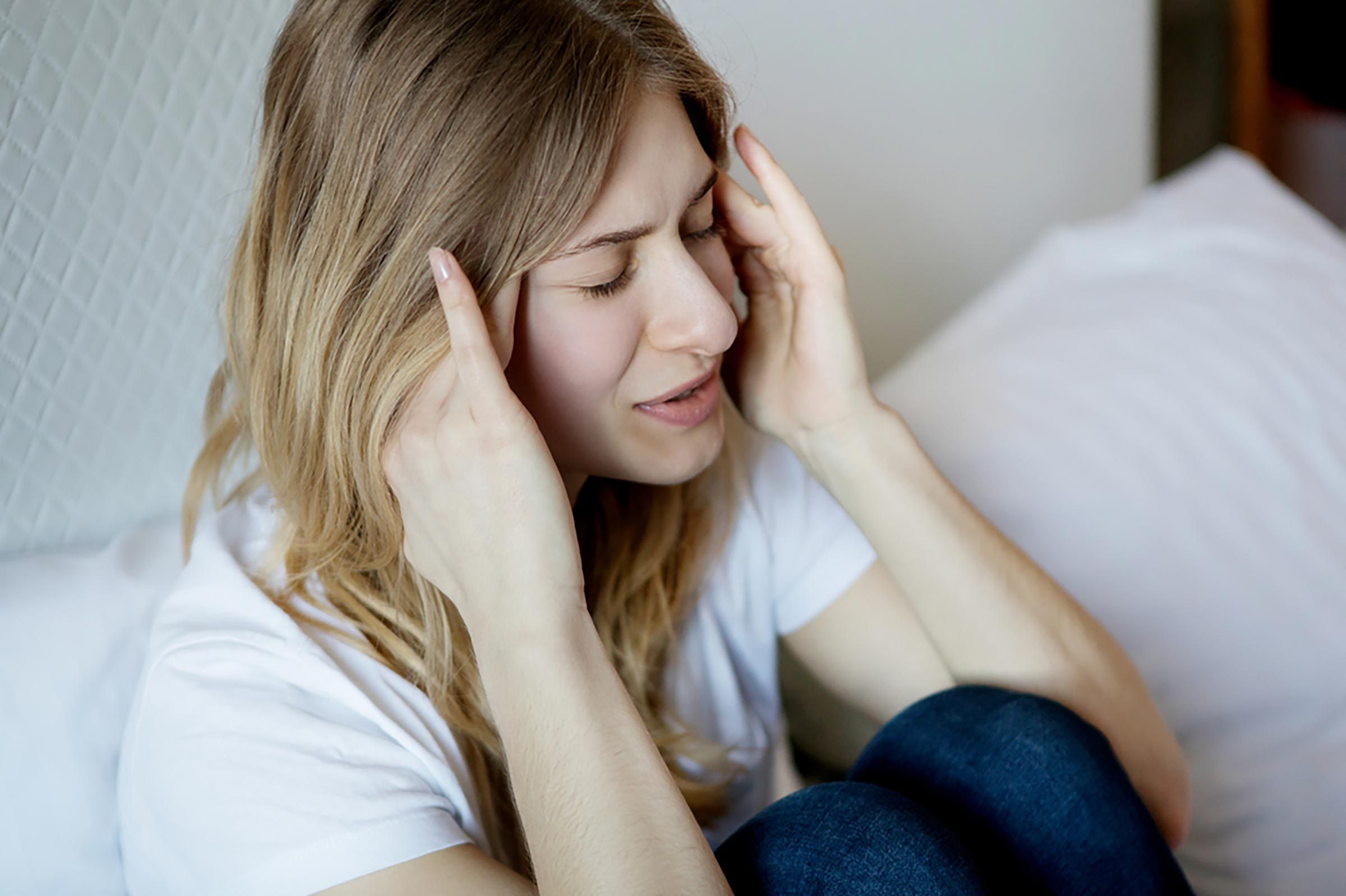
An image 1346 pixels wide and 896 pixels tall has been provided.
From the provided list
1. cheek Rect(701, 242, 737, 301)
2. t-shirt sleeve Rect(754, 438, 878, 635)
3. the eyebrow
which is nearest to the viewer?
the eyebrow

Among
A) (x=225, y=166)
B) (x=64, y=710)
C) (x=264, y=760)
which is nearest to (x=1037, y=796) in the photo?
(x=264, y=760)

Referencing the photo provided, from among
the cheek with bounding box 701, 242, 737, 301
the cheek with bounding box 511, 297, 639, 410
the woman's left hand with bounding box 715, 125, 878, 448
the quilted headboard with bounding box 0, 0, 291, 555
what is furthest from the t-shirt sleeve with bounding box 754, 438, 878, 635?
the quilted headboard with bounding box 0, 0, 291, 555

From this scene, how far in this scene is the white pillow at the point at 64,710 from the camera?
760 mm

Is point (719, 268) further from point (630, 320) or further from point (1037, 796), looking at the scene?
point (1037, 796)

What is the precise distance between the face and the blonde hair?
0.9 inches

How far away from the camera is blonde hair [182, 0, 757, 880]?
72 centimetres

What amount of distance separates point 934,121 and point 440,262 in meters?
0.97

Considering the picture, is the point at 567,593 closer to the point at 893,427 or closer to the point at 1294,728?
the point at 893,427

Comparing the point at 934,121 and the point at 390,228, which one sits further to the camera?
the point at 934,121

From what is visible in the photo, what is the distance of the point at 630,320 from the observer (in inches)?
31.4

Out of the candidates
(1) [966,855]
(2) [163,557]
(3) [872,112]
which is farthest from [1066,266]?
(2) [163,557]

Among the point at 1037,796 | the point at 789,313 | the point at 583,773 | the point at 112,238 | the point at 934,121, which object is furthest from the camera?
the point at 934,121

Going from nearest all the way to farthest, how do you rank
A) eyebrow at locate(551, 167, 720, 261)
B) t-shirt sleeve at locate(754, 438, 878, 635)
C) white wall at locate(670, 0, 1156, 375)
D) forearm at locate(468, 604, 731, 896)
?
1. forearm at locate(468, 604, 731, 896)
2. eyebrow at locate(551, 167, 720, 261)
3. t-shirt sleeve at locate(754, 438, 878, 635)
4. white wall at locate(670, 0, 1156, 375)

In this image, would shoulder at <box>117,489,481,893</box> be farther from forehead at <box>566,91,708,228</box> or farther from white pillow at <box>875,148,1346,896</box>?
white pillow at <box>875,148,1346,896</box>
